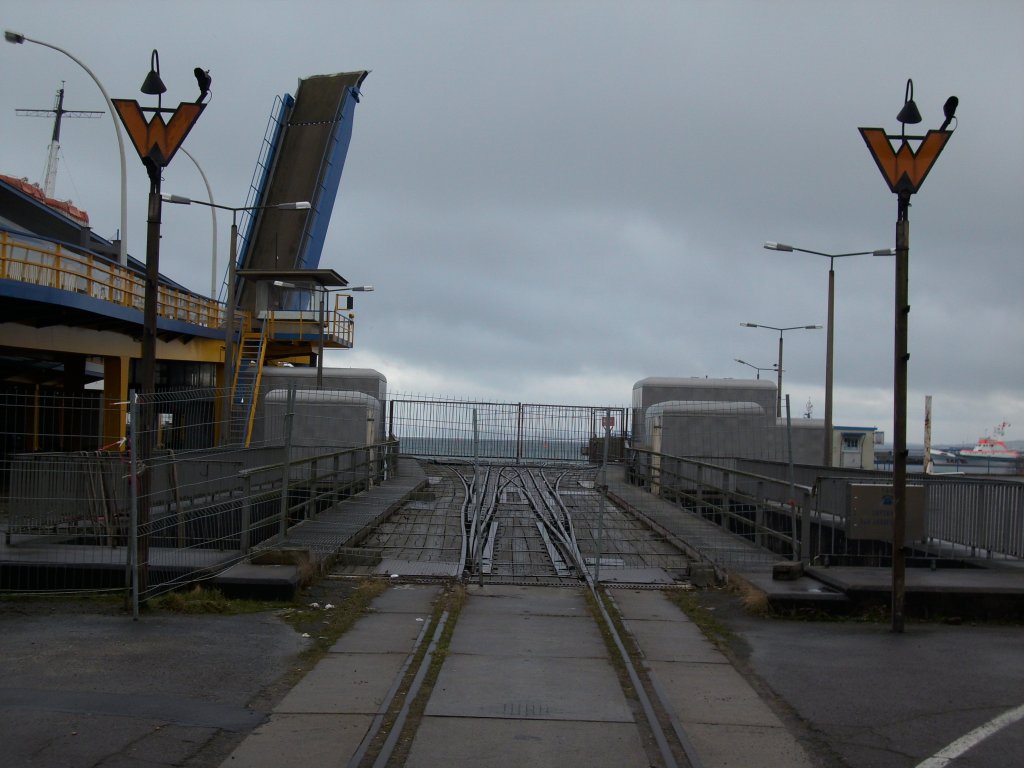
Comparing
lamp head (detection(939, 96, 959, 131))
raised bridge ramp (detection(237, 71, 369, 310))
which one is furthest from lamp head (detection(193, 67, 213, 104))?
raised bridge ramp (detection(237, 71, 369, 310))

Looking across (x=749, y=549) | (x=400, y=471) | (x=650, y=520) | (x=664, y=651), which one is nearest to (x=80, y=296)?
(x=400, y=471)

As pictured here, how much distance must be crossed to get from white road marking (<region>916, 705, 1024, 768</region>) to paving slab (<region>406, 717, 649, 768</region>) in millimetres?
1765

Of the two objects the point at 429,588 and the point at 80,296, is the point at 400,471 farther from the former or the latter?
the point at 429,588

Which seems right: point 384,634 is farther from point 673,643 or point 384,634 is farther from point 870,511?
point 870,511

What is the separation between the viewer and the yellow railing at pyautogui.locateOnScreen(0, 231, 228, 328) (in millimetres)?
22391

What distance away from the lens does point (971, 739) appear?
630 cm

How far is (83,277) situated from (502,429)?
37.5 ft

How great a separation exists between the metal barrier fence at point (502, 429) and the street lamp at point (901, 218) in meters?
8.39

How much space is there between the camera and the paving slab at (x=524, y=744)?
5.83 meters

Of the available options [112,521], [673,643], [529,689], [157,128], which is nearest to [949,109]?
[673,643]

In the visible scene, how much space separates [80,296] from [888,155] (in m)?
19.7

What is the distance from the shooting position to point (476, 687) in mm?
7457

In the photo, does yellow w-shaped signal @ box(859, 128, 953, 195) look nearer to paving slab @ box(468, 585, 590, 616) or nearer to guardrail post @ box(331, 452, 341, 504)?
paving slab @ box(468, 585, 590, 616)

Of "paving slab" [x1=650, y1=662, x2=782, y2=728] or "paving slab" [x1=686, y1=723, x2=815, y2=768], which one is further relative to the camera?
"paving slab" [x1=650, y1=662, x2=782, y2=728]
